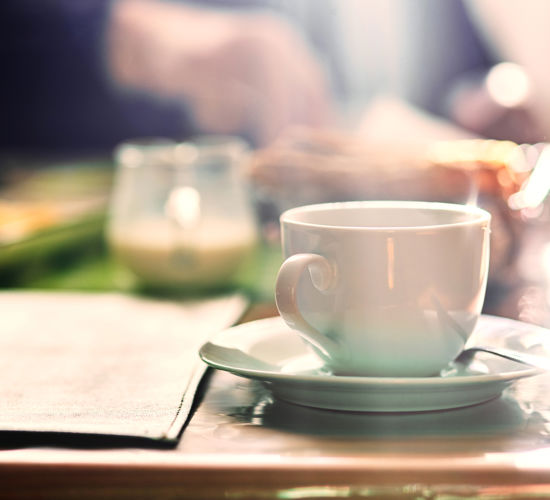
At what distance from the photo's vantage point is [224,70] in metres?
2.18

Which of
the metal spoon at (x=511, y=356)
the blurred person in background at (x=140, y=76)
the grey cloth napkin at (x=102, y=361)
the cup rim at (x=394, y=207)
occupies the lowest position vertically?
the grey cloth napkin at (x=102, y=361)

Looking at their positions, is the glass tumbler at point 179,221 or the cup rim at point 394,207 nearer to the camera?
the cup rim at point 394,207

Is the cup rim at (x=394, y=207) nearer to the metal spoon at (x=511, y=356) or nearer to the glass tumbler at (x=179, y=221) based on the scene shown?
the metal spoon at (x=511, y=356)

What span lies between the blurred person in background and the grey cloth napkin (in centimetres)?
154

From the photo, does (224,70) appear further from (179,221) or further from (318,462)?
(318,462)

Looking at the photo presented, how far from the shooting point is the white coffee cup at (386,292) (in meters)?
0.37

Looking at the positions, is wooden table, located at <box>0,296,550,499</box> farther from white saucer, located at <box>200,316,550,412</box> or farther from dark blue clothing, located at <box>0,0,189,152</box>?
dark blue clothing, located at <box>0,0,189,152</box>

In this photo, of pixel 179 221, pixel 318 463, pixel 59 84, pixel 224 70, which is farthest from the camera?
pixel 59 84

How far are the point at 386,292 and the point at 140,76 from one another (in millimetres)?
1989

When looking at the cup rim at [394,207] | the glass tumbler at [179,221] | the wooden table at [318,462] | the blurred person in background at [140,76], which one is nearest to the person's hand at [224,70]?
the blurred person in background at [140,76]

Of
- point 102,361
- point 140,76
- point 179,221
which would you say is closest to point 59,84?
point 140,76

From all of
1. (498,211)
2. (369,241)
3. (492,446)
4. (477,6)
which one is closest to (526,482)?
(492,446)

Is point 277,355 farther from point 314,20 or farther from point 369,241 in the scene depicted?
point 314,20

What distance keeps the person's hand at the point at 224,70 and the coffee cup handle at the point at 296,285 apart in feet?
5.74
